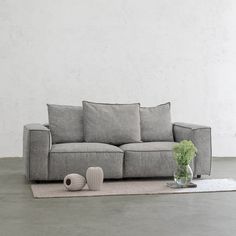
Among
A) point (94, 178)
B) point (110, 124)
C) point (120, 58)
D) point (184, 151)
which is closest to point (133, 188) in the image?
point (94, 178)

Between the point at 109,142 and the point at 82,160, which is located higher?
the point at 109,142

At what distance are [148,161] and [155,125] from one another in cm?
69

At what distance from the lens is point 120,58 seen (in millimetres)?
7199

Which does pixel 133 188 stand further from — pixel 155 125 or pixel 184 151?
pixel 155 125

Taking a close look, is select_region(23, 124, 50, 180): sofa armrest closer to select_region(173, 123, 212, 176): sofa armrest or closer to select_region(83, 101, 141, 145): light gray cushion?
select_region(83, 101, 141, 145): light gray cushion

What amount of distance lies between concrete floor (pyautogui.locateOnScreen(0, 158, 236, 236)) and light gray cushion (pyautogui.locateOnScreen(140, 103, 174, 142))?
1322 millimetres

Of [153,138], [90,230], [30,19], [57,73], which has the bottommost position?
[90,230]

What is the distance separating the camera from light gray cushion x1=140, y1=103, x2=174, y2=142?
5.82 m

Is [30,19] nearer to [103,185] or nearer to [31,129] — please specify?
[31,129]

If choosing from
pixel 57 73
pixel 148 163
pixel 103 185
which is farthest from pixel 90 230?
pixel 57 73

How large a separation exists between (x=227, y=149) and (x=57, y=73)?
2647mm

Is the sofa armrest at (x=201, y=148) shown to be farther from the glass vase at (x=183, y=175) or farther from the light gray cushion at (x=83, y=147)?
the light gray cushion at (x=83, y=147)

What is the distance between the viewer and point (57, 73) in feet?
23.1

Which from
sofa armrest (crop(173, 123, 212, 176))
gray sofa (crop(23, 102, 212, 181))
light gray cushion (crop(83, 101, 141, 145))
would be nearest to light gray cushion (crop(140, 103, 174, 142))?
gray sofa (crop(23, 102, 212, 181))
